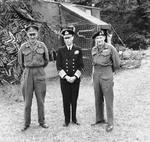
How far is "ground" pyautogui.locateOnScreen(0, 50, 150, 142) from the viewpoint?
4.96 metres

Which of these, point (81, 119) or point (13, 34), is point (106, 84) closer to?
point (81, 119)

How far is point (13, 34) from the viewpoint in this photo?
382 inches

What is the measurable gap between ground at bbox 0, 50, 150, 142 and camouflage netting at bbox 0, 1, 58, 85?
25.8 inches

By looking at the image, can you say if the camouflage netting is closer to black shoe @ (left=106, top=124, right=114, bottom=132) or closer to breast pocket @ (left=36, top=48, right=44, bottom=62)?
breast pocket @ (left=36, top=48, right=44, bottom=62)

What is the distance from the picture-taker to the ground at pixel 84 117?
4957 mm

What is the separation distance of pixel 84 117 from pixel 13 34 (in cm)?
483

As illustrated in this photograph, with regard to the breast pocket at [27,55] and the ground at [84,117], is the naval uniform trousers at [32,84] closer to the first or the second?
the breast pocket at [27,55]

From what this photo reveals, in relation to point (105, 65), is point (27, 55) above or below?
above

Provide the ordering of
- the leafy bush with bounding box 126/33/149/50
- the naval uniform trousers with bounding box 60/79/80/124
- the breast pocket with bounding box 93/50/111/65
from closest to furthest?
the breast pocket with bounding box 93/50/111/65
the naval uniform trousers with bounding box 60/79/80/124
the leafy bush with bounding box 126/33/149/50

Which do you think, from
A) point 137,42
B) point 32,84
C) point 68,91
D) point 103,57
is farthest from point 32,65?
point 137,42

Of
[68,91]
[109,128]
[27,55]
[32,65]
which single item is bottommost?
[109,128]

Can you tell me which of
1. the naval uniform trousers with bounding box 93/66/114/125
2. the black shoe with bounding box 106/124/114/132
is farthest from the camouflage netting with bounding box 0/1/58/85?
the black shoe with bounding box 106/124/114/132

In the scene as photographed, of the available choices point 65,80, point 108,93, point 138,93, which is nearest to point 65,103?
point 65,80

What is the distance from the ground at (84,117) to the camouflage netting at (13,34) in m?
0.66
